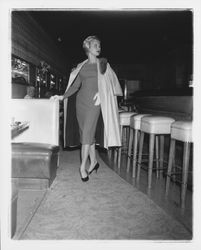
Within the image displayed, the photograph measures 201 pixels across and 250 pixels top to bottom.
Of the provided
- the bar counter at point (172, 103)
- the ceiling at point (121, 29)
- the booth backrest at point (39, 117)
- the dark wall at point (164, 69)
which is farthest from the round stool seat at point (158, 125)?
the dark wall at point (164, 69)

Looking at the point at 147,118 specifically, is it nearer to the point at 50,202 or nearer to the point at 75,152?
the point at 50,202

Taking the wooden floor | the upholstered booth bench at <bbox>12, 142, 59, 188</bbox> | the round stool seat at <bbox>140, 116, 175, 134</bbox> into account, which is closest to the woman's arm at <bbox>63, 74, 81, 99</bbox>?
the upholstered booth bench at <bbox>12, 142, 59, 188</bbox>

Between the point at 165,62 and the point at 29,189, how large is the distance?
11.9 metres

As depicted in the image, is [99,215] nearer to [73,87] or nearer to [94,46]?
[73,87]

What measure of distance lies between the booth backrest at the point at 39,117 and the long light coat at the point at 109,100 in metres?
0.38

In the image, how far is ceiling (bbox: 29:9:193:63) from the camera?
7.00 metres

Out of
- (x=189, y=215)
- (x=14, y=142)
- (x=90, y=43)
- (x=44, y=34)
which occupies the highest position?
(x=44, y=34)

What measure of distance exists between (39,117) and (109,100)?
925 millimetres

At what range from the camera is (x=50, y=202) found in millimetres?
2754

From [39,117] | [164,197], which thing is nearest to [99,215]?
[164,197]

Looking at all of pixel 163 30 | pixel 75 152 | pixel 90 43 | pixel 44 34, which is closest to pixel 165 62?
pixel 163 30

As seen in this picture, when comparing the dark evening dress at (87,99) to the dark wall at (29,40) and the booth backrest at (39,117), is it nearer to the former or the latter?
the booth backrest at (39,117)

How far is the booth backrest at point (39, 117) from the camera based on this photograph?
12.1 ft

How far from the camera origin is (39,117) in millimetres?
3721
